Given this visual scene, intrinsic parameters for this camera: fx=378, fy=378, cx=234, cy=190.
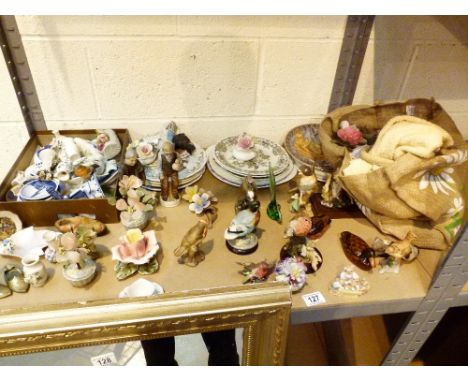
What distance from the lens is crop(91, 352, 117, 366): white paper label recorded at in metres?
0.56

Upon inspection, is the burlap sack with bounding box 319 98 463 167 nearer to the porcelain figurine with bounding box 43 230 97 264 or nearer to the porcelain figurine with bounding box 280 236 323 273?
the porcelain figurine with bounding box 280 236 323 273

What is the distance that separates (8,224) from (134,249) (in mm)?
292

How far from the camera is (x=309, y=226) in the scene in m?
0.80

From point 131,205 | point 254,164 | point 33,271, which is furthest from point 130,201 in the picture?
point 254,164

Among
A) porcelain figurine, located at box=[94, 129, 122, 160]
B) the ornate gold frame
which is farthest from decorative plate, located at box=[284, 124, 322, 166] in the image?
the ornate gold frame

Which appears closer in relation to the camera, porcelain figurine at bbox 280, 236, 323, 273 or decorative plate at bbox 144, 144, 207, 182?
porcelain figurine at bbox 280, 236, 323, 273

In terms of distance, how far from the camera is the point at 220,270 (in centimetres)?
78

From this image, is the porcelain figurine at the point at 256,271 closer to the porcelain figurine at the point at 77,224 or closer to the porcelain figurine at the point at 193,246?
the porcelain figurine at the point at 193,246

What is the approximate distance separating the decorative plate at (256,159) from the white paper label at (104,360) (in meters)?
0.53

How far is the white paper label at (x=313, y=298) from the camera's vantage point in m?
0.74

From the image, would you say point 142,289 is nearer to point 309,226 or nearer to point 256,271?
point 256,271

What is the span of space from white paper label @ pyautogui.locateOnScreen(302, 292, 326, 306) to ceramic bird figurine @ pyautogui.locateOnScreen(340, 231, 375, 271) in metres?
0.12

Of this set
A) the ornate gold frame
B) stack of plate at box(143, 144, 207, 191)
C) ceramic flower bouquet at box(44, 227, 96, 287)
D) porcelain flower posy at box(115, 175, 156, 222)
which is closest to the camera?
the ornate gold frame

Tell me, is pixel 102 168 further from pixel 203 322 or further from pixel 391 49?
pixel 391 49
